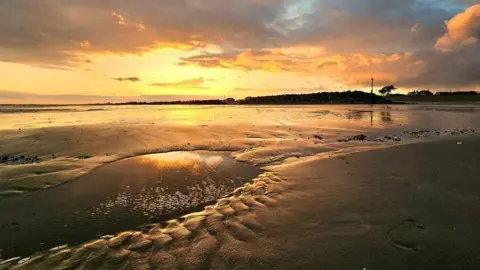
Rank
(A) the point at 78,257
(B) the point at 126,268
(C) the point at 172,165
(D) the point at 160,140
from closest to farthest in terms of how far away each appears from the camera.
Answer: (B) the point at 126,268 < (A) the point at 78,257 < (C) the point at 172,165 < (D) the point at 160,140

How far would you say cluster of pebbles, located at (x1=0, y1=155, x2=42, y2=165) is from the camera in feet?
32.2

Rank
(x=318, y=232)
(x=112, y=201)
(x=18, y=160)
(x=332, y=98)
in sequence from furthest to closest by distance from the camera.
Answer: (x=332, y=98) → (x=18, y=160) → (x=112, y=201) → (x=318, y=232)

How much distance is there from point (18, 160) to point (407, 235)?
470 inches

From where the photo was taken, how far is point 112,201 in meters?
6.07

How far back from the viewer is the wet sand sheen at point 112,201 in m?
4.66

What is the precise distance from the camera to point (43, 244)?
14.1ft

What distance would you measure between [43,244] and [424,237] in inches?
222

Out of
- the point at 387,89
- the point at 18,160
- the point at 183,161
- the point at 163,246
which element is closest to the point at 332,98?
the point at 387,89

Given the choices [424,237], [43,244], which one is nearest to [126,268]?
[43,244]

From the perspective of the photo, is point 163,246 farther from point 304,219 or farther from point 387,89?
point 387,89

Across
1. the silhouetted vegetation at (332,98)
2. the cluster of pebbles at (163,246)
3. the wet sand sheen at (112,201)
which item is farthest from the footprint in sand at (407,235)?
the silhouetted vegetation at (332,98)

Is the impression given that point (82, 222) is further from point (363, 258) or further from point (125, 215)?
point (363, 258)

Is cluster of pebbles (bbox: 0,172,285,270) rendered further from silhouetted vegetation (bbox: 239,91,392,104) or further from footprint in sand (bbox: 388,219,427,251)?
silhouetted vegetation (bbox: 239,91,392,104)

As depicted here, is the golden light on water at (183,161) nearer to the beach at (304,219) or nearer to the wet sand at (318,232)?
the beach at (304,219)
